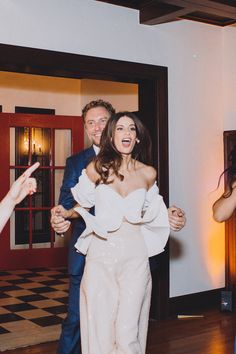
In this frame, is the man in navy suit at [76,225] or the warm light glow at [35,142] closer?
the man in navy suit at [76,225]

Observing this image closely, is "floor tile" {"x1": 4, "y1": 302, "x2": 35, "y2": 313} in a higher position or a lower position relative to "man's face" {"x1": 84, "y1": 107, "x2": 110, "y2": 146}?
lower

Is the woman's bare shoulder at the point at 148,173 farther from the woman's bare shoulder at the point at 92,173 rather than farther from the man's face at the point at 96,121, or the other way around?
the man's face at the point at 96,121

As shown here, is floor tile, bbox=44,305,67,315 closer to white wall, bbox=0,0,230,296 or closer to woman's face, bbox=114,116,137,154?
white wall, bbox=0,0,230,296

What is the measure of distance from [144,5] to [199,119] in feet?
4.27

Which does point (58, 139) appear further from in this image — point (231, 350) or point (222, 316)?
point (231, 350)

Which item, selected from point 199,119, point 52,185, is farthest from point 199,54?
point 52,185

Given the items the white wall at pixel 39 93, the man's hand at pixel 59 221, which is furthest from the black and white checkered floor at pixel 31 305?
the white wall at pixel 39 93

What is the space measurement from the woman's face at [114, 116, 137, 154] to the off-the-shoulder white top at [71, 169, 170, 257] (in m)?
0.23

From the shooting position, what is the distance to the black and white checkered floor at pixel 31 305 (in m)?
4.50

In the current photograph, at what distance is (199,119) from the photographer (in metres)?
5.55

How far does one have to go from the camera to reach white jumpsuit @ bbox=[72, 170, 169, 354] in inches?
110

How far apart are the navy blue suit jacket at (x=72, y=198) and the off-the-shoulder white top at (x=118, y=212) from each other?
29cm

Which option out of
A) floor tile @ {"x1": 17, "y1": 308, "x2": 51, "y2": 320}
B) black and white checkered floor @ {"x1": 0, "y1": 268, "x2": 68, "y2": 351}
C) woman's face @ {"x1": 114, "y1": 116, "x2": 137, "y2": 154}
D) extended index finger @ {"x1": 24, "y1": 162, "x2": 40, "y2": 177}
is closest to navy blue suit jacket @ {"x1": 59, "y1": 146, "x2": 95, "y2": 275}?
woman's face @ {"x1": 114, "y1": 116, "x2": 137, "y2": 154}

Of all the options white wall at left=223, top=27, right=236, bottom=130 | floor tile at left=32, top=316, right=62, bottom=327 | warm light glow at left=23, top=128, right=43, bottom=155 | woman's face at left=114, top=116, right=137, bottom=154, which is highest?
white wall at left=223, top=27, right=236, bottom=130
